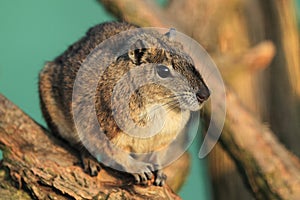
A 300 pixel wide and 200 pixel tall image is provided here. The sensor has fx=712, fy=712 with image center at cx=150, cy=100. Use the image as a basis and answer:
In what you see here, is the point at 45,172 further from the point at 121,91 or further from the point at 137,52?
the point at 137,52

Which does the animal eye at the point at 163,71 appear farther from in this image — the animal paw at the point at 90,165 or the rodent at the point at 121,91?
the animal paw at the point at 90,165

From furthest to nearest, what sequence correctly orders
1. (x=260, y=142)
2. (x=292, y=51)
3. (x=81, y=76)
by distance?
1. (x=292, y=51)
2. (x=260, y=142)
3. (x=81, y=76)

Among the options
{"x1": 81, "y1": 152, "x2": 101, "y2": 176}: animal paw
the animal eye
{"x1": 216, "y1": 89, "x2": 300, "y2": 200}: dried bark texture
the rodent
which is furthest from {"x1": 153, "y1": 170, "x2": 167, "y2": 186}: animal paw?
{"x1": 216, "y1": 89, "x2": 300, "y2": 200}: dried bark texture

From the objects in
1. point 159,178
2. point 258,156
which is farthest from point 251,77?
point 159,178

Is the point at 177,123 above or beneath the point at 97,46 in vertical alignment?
beneath

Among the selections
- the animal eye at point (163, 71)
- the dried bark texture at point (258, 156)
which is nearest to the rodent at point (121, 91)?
the animal eye at point (163, 71)

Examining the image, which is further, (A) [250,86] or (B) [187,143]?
(A) [250,86]

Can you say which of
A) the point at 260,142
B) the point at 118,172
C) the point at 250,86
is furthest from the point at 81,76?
the point at 250,86

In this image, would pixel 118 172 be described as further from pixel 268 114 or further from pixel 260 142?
pixel 268 114
